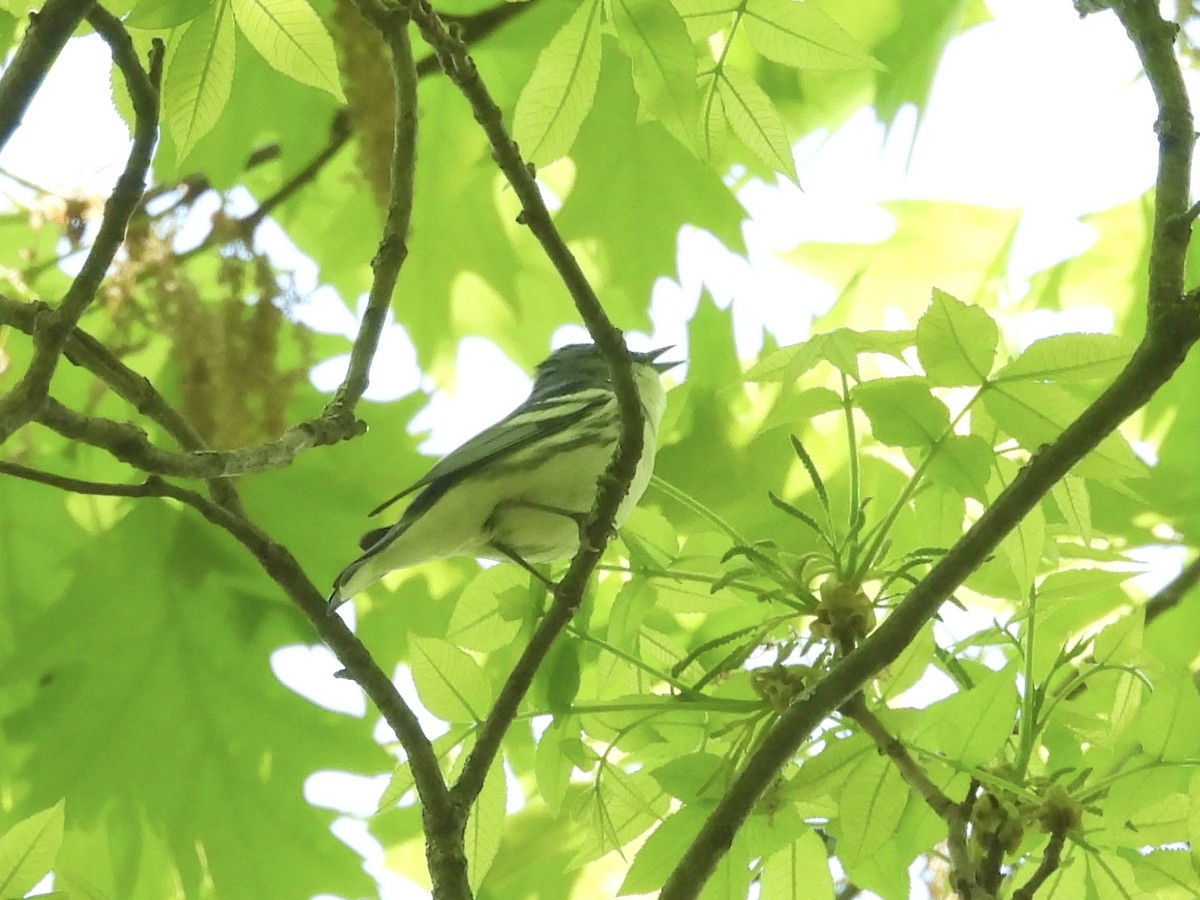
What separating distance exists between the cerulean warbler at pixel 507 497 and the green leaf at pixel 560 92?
58cm

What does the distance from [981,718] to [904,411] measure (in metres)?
0.25

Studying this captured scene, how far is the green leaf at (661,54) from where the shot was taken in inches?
41.3

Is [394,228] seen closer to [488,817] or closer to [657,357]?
[488,817]

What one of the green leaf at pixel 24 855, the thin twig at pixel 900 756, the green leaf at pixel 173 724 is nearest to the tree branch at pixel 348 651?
the green leaf at pixel 24 855

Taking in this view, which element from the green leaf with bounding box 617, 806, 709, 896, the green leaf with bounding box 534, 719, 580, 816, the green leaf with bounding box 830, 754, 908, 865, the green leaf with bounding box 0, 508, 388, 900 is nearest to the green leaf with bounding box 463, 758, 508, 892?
the green leaf with bounding box 534, 719, 580, 816

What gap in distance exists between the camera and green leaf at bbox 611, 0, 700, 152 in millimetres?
1049

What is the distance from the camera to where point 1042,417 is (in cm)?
103

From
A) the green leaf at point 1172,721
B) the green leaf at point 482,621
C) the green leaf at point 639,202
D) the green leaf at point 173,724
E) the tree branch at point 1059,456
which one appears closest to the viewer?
the tree branch at point 1059,456

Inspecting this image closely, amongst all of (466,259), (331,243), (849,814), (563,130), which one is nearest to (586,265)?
(466,259)

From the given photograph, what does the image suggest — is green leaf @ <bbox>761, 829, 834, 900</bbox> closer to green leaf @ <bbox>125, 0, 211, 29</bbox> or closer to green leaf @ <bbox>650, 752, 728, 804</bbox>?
green leaf @ <bbox>650, 752, 728, 804</bbox>

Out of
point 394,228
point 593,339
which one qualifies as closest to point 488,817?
point 593,339

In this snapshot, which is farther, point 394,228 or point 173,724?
point 173,724

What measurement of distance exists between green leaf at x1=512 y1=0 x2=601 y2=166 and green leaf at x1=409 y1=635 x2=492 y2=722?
430 millimetres

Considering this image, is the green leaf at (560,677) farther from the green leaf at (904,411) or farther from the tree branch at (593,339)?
the green leaf at (904,411)
